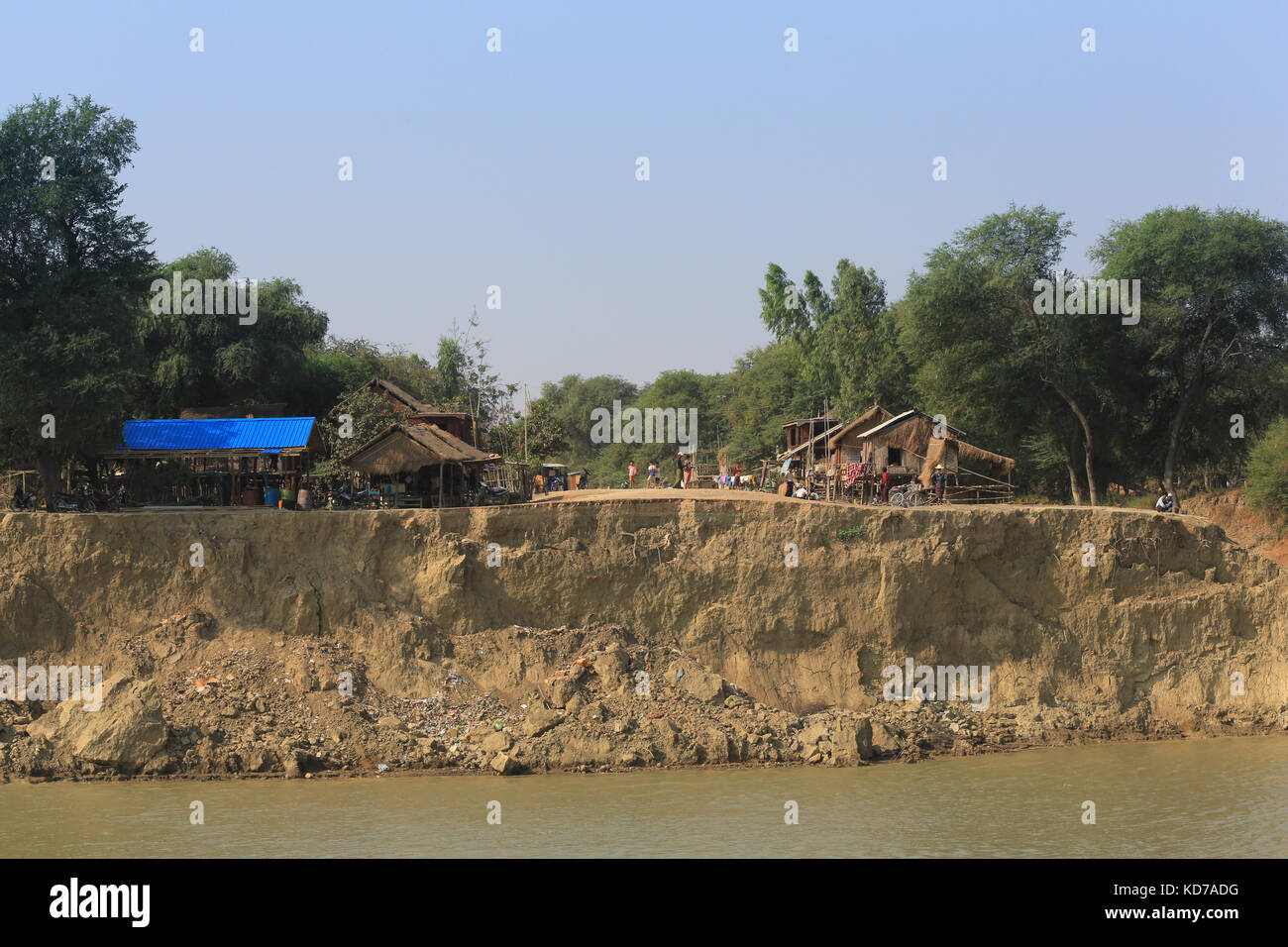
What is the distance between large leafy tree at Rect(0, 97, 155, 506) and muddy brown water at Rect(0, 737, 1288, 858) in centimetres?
805

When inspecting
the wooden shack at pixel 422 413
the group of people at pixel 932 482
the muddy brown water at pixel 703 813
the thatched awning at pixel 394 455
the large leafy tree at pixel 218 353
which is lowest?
the muddy brown water at pixel 703 813

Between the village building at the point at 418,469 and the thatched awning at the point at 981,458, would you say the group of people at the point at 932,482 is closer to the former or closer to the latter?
the thatched awning at the point at 981,458

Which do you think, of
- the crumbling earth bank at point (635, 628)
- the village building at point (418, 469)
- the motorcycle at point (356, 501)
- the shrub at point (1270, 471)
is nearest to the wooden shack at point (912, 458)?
the crumbling earth bank at point (635, 628)

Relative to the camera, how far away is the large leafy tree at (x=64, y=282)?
24.3 metres

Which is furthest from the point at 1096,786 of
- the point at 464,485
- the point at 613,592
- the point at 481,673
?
the point at 464,485

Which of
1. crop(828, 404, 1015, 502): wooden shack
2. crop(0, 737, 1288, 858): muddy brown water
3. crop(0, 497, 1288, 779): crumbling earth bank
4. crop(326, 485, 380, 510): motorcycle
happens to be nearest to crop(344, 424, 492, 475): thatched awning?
crop(326, 485, 380, 510): motorcycle

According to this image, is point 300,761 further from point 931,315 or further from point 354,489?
point 931,315

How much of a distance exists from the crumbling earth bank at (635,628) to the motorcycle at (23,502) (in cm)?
311

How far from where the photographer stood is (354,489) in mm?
28547

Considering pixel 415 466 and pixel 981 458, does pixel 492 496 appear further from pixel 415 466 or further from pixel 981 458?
pixel 981 458

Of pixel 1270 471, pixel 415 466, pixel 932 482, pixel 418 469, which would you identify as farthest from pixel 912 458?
pixel 1270 471

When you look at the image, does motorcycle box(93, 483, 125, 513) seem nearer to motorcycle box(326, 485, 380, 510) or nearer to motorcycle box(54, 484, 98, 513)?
motorcycle box(54, 484, 98, 513)
